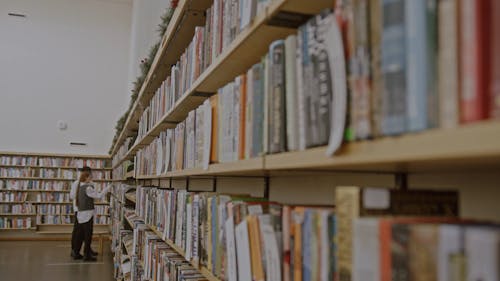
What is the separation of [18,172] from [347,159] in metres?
10.7

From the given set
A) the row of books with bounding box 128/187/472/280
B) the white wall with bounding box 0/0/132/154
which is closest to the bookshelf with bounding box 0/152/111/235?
the white wall with bounding box 0/0/132/154

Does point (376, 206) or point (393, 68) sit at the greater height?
point (393, 68)

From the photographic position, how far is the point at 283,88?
3.19 feet

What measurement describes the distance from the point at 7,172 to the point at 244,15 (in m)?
10.2

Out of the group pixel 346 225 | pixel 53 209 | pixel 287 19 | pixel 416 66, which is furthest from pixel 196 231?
pixel 53 209

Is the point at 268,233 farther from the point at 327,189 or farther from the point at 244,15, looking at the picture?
the point at 244,15

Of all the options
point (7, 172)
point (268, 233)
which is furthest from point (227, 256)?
point (7, 172)

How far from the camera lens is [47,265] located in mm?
6816

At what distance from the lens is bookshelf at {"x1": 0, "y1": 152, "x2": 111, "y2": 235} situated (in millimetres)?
9867

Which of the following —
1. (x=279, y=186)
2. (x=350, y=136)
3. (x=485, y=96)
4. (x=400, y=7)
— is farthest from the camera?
(x=279, y=186)

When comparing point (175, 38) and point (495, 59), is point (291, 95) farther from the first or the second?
point (175, 38)

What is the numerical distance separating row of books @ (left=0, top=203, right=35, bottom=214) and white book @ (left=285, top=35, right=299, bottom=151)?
10.4m

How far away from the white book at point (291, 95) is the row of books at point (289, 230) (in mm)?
147

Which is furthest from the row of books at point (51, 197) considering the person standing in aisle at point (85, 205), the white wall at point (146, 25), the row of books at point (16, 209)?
the white wall at point (146, 25)
